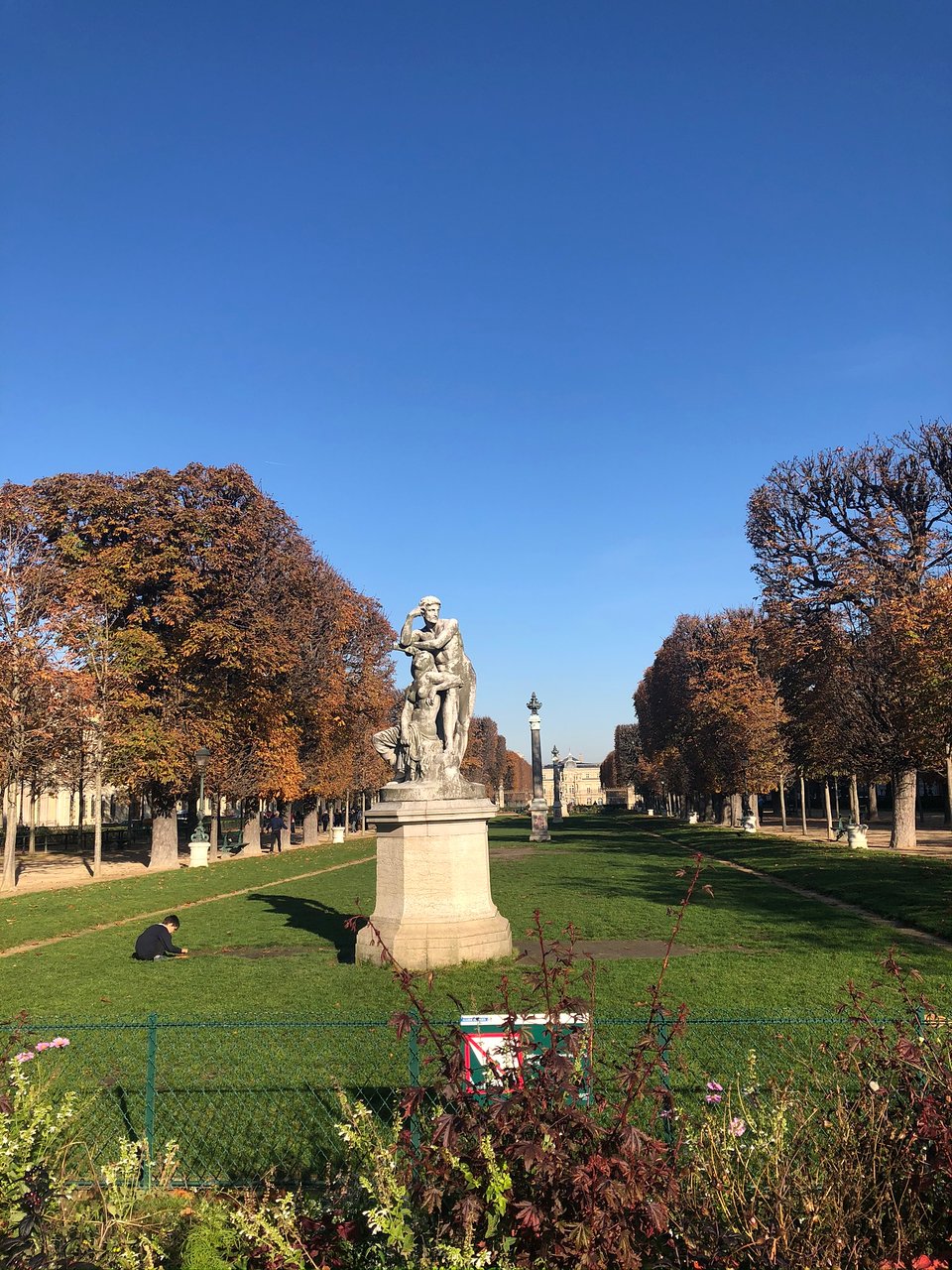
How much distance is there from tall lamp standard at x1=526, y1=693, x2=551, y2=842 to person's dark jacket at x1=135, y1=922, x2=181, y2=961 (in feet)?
89.6

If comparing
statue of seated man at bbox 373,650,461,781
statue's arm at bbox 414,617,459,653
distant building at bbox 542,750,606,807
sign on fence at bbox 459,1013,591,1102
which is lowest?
distant building at bbox 542,750,606,807

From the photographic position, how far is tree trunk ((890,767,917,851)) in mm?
28016

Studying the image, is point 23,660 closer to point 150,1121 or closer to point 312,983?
point 312,983

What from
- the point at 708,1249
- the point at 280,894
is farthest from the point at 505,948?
the point at 280,894

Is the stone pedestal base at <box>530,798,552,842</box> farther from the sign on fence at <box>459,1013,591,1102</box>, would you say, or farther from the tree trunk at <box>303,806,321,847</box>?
the sign on fence at <box>459,1013,591,1102</box>

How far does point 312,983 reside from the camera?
10.8 metres

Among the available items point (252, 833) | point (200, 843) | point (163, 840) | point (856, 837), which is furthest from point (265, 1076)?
point (252, 833)

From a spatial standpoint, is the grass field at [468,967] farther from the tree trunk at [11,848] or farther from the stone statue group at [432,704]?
the stone statue group at [432,704]

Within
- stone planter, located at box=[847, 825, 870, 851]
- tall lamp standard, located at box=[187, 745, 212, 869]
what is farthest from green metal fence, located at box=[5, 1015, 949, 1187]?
stone planter, located at box=[847, 825, 870, 851]

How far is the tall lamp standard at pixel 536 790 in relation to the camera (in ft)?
131

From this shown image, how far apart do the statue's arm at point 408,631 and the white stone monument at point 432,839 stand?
0.8 inches

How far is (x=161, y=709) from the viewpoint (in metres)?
30.0

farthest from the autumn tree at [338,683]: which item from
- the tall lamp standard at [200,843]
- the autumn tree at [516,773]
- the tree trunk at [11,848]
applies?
the autumn tree at [516,773]

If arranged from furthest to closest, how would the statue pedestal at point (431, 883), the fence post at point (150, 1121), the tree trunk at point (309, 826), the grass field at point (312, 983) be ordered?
the tree trunk at point (309, 826) < the statue pedestal at point (431, 883) < the grass field at point (312, 983) < the fence post at point (150, 1121)
